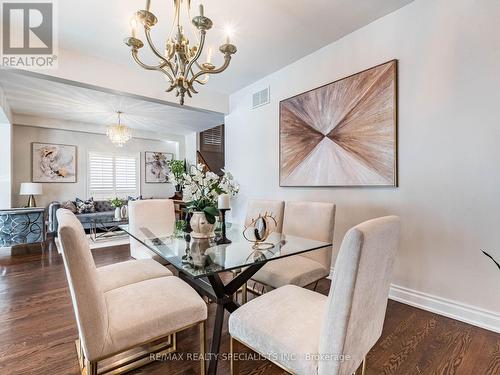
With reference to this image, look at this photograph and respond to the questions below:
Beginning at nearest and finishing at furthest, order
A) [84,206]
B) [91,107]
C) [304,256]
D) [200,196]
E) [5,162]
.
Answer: [200,196] → [304,256] → [5,162] → [91,107] → [84,206]

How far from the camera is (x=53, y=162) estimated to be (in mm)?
5777

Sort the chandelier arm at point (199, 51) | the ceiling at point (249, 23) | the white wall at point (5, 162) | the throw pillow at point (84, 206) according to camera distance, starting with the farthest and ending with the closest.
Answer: the throw pillow at point (84, 206) → the white wall at point (5, 162) → the ceiling at point (249, 23) → the chandelier arm at point (199, 51)

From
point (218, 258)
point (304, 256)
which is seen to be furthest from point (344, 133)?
point (218, 258)

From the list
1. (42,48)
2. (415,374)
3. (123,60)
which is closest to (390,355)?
(415,374)

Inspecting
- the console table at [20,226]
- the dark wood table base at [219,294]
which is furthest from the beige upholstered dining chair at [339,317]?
the console table at [20,226]

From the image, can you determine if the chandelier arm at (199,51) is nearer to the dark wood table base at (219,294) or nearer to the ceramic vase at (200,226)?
the ceramic vase at (200,226)

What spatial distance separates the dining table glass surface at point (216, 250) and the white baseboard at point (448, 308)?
1.08 meters

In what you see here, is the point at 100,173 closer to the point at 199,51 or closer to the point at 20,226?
the point at 20,226

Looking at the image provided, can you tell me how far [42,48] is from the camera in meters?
2.67

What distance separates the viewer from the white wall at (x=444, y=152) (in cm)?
181

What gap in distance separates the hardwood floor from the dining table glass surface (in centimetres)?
63

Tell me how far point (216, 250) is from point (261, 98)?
2649 millimetres

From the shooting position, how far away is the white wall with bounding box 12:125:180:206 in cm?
541

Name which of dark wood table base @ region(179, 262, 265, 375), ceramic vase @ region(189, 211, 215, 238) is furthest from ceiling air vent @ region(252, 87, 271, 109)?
dark wood table base @ region(179, 262, 265, 375)
